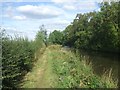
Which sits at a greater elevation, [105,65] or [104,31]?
[104,31]

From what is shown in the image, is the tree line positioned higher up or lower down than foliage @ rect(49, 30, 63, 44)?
higher up

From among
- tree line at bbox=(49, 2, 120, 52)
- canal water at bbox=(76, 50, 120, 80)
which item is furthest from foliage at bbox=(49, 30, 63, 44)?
canal water at bbox=(76, 50, 120, 80)

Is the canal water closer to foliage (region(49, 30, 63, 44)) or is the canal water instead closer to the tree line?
the tree line

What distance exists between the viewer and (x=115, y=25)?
1654 inches

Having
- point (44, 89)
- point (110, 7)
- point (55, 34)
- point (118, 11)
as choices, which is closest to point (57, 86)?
point (44, 89)

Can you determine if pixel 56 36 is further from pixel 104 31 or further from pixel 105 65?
pixel 105 65

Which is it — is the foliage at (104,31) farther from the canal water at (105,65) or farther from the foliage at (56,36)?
the foliage at (56,36)

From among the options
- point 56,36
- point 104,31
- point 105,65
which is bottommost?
point 56,36

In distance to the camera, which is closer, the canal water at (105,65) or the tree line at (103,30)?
the canal water at (105,65)

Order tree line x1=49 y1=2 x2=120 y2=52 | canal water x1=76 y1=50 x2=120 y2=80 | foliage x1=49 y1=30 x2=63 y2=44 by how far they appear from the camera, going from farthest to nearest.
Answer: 1. foliage x1=49 y1=30 x2=63 y2=44
2. tree line x1=49 y1=2 x2=120 y2=52
3. canal water x1=76 y1=50 x2=120 y2=80

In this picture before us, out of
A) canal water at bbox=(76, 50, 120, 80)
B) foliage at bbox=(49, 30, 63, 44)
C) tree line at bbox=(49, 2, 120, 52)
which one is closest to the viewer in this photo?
canal water at bbox=(76, 50, 120, 80)

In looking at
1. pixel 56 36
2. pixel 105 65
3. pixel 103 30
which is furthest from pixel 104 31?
pixel 56 36

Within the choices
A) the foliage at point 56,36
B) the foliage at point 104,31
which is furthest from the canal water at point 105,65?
the foliage at point 56,36

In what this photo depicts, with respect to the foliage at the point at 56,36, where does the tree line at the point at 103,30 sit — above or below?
above
